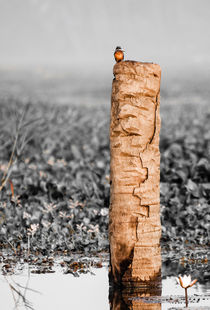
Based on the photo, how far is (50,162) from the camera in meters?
12.1

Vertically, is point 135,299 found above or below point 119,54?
below

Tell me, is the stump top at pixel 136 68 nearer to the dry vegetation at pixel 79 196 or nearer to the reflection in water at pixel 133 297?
the reflection in water at pixel 133 297

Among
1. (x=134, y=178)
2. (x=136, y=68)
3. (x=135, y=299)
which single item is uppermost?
(x=136, y=68)

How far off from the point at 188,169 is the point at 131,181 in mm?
5477

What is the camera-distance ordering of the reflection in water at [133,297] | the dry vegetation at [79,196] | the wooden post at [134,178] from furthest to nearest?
the dry vegetation at [79,196] < the wooden post at [134,178] < the reflection in water at [133,297]

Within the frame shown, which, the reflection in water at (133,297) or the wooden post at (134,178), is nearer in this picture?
the reflection in water at (133,297)

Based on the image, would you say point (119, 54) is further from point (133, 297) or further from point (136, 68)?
point (133, 297)

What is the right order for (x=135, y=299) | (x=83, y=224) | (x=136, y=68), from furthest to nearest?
(x=83, y=224) → (x=136, y=68) → (x=135, y=299)

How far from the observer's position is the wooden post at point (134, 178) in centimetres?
544

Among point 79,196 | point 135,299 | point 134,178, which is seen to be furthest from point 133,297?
point 79,196

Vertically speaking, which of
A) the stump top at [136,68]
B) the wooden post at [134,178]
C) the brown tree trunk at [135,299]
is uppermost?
the stump top at [136,68]

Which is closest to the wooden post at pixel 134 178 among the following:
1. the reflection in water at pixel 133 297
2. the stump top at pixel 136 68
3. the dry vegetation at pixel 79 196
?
the stump top at pixel 136 68

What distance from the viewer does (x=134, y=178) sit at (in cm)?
544

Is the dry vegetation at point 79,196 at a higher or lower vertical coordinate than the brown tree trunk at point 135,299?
higher
